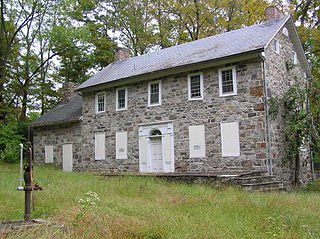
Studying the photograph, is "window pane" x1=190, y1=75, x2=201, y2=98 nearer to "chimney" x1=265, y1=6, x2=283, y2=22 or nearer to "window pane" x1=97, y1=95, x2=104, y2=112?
"chimney" x1=265, y1=6, x2=283, y2=22

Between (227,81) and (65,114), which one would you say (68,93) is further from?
(227,81)

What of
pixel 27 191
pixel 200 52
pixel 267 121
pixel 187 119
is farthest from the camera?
pixel 200 52

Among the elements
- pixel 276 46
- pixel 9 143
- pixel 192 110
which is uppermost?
pixel 276 46

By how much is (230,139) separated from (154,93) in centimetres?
470

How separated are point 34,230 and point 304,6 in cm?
2441

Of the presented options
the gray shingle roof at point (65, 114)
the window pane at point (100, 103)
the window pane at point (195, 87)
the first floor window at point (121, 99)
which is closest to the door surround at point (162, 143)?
→ the window pane at point (195, 87)

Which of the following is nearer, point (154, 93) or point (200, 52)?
point (200, 52)

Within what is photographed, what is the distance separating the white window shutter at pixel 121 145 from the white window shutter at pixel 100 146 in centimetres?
104

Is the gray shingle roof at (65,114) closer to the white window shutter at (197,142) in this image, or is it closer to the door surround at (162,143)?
the door surround at (162,143)

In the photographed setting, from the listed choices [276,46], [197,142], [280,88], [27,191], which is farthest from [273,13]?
[27,191]

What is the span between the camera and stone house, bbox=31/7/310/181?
45.4 ft

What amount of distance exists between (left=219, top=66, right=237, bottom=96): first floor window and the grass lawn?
5169 mm

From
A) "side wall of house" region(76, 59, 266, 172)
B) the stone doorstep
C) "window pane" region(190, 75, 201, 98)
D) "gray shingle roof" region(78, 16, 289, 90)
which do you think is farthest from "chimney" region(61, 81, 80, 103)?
the stone doorstep

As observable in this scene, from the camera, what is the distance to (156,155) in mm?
16656
